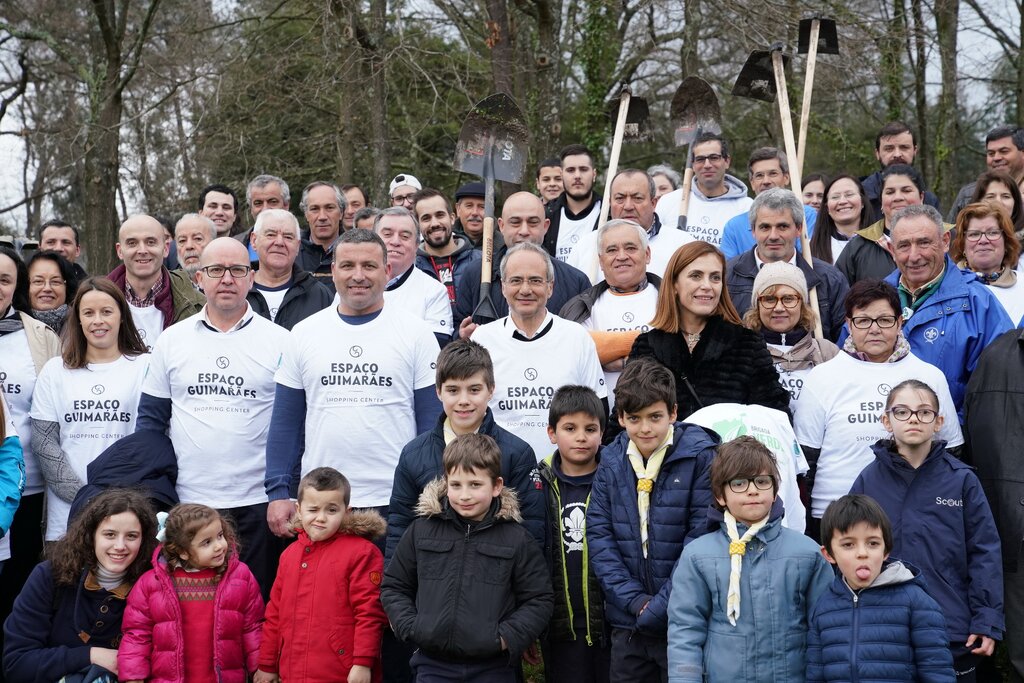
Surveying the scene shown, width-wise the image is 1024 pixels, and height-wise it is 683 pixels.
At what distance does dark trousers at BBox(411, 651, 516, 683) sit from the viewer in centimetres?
480

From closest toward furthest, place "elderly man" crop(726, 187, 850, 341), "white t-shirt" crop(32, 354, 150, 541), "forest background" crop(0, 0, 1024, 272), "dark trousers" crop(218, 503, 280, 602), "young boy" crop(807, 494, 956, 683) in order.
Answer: "young boy" crop(807, 494, 956, 683), "dark trousers" crop(218, 503, 280, 602), "white t-shirt" crop(32, 354, 150, 541), "elderly man" crop(726, 187, 850, 341), "forest background" crop(0, 0, 1024, 272)

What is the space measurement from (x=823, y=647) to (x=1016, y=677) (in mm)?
1862

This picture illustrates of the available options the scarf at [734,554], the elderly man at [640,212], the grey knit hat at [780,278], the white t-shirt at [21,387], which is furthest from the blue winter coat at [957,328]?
the white t-shirt at [21,387]

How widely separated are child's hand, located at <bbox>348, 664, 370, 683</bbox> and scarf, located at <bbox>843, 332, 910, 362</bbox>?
2.89 meters

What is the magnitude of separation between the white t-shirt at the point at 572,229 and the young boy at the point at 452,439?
3.03m

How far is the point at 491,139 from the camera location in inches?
308

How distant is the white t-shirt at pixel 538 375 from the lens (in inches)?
222

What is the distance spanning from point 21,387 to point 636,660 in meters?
3.82

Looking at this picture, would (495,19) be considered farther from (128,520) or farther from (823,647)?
(823,647)

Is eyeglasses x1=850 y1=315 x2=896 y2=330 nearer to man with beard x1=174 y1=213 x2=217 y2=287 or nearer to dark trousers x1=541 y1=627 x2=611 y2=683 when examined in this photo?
dark trousers x1=541 y1=627 x2=611 y2=683

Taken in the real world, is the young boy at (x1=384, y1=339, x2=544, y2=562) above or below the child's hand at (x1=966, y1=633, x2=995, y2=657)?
above

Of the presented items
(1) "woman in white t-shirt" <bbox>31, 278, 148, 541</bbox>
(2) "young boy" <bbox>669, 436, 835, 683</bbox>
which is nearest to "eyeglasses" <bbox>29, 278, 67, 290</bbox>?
(1) "woman in white t-shirt" <bbox>31, 278, 148, 541</bbox>

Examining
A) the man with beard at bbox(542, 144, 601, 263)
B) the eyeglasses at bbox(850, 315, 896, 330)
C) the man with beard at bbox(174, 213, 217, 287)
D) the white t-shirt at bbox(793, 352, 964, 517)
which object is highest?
the man with beard at bbox(542, 144, 601, 263)

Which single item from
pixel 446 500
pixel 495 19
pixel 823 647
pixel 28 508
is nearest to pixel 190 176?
pixel 495 19
